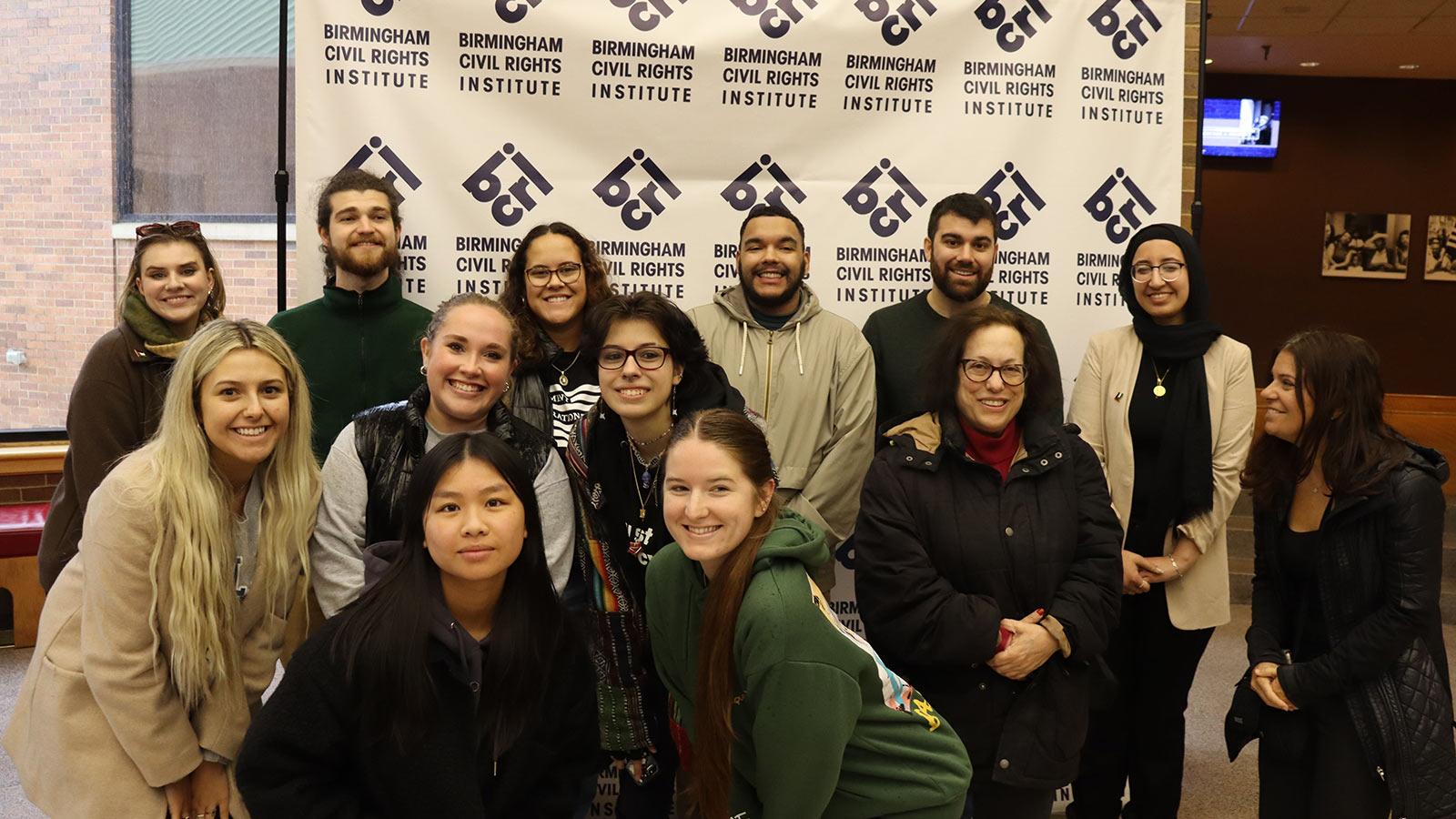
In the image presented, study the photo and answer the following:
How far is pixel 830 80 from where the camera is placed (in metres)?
3.89

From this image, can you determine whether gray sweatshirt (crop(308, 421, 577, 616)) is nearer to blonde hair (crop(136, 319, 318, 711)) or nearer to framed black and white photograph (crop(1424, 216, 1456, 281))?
blonde hair (crop(136, 319, 318, 711))

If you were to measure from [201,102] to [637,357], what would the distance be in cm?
475

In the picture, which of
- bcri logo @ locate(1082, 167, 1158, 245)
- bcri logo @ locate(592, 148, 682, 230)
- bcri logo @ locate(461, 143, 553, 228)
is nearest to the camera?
bcri logo @ locate(461, 143, 553, 228)

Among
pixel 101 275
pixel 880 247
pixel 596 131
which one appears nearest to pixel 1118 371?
pixel 880 247

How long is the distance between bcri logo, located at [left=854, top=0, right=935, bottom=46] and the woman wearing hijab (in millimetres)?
1159

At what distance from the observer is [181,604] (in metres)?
2.08

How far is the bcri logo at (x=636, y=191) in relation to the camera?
3801 mm

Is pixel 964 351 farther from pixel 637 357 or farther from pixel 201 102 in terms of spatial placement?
pixel 201 102

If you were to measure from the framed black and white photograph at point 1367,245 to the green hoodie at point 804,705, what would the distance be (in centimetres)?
1035

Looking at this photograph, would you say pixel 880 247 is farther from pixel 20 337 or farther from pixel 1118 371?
pixel 20 337

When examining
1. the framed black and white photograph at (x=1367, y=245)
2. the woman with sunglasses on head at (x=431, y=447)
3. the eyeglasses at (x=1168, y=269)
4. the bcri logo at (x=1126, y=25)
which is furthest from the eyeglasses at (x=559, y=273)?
the framed black and white photograph at (x=1367, y=245)

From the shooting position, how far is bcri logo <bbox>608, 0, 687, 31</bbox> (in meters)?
3.76

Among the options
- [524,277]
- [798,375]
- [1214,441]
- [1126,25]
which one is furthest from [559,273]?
[1126,25]

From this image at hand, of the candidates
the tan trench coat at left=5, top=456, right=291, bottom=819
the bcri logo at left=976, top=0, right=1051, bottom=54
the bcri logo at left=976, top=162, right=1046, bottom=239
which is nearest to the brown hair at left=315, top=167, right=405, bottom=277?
the tan trench coat at left=5, top=456, right=291, bottom=819
